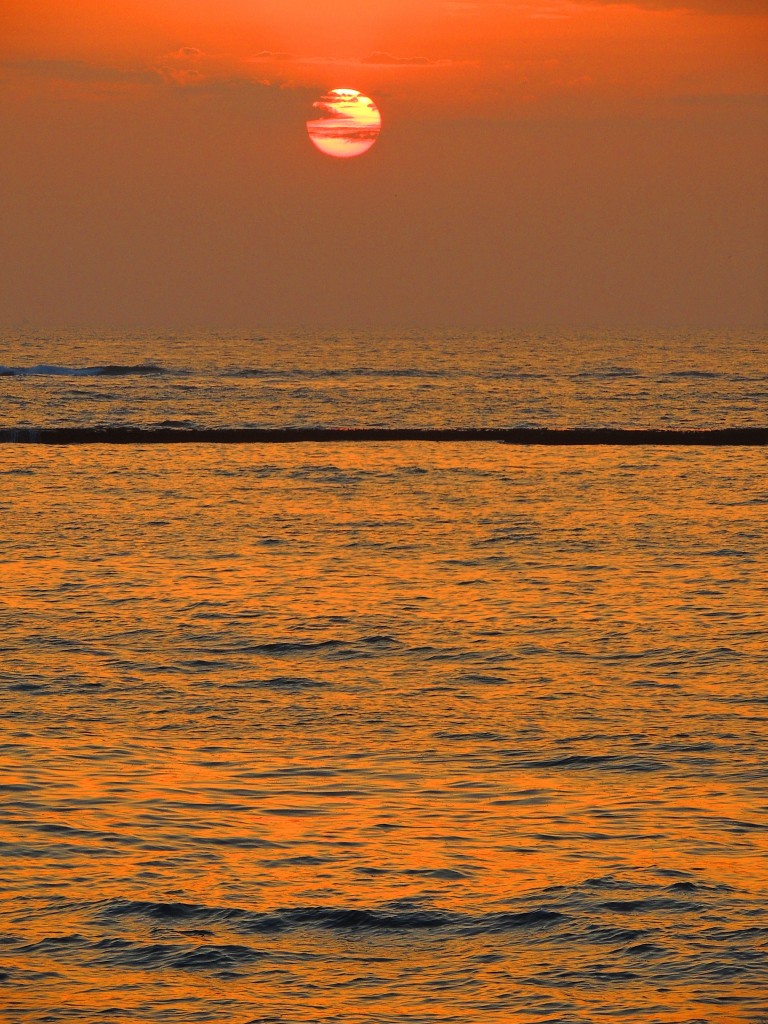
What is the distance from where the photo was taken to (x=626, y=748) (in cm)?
2111

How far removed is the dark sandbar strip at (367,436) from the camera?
268 ft

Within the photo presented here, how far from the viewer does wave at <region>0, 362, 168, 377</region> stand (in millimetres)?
147750

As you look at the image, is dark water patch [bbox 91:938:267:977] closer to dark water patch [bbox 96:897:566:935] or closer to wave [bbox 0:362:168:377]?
dark water patch [bbox 96:897:566:935]

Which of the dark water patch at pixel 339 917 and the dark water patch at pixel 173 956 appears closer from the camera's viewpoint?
the dark water patch at pixel 173 956

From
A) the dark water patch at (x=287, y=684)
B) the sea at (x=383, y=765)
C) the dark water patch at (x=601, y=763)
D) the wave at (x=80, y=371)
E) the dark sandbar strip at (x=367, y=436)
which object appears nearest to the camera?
the sea at (x=383, y=765)

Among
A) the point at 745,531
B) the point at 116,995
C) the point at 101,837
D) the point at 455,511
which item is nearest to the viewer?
the point at 116,995

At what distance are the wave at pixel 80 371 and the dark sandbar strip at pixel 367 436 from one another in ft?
203

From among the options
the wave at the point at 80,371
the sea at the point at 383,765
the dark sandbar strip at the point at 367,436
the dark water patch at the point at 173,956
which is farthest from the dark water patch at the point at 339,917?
the wave at the point at 80,371

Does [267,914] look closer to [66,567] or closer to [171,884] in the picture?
[171,884]

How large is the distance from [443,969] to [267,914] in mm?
2194

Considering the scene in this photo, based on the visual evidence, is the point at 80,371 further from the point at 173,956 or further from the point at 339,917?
the point at 173,956

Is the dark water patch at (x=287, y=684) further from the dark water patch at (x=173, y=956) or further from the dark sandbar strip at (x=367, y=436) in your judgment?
the dark sandbar strip at (x=367, y=436)

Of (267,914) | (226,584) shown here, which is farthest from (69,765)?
(226,584)

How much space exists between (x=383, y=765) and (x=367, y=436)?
64962mm
